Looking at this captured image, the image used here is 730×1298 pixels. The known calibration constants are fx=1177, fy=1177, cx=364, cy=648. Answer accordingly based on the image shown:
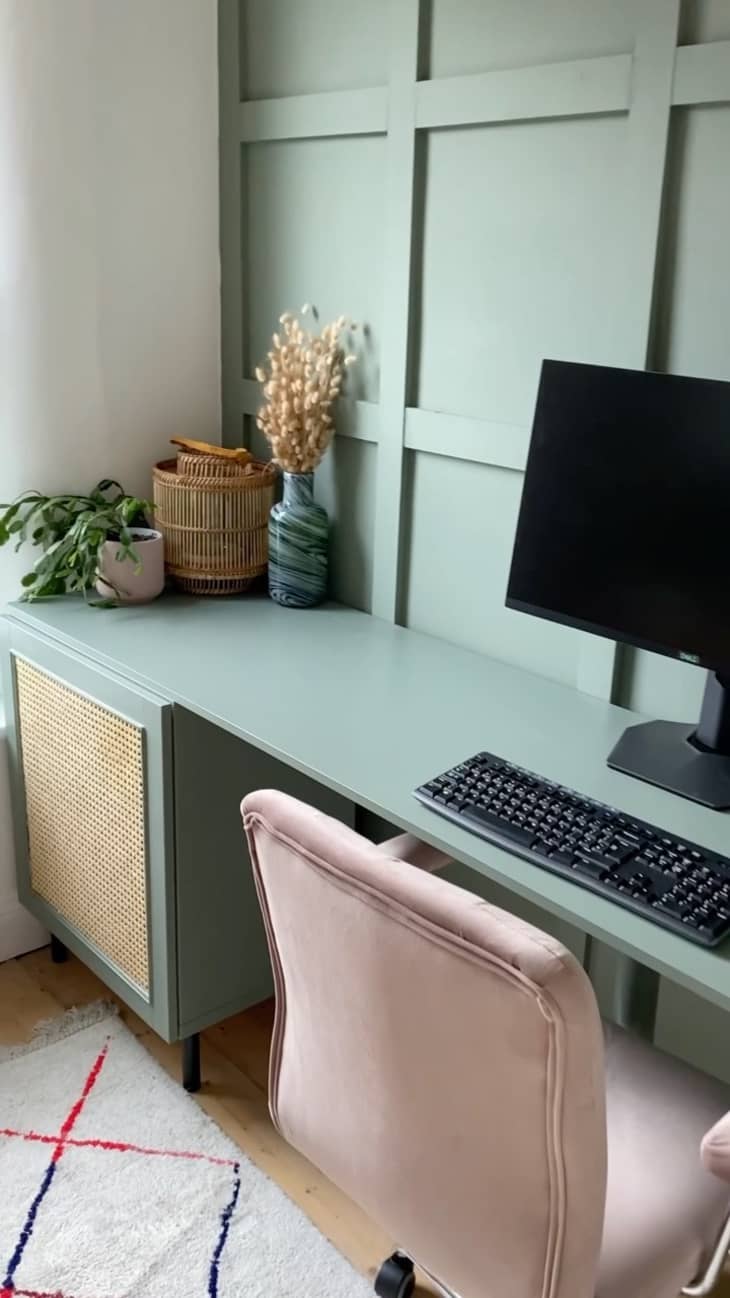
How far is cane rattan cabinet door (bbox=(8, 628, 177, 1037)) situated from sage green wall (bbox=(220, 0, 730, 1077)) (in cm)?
54

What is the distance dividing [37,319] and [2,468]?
0.29 m

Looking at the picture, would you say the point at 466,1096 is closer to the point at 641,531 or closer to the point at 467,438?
the point at 641,531

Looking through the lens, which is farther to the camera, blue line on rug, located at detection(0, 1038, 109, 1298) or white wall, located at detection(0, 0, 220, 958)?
white wall, located at detection(0, 0, 220, 958)

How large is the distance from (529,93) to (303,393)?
24.6 inches

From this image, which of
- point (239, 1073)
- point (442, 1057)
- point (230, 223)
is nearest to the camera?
point (442, 1057)

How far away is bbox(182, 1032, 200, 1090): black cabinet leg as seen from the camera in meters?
2.04

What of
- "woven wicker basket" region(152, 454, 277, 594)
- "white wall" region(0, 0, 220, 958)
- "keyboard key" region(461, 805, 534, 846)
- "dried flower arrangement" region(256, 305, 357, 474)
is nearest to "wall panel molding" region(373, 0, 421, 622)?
"dried flower arrangement" region(256, 305, 357, 474)

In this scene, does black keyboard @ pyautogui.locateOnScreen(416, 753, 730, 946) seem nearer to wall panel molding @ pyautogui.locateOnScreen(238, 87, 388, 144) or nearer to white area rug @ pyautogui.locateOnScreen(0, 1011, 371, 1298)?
white area rug @ pyautogui.locateOnScreen(0, 1011, 371, 1298)

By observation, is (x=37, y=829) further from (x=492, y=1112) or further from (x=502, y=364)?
(x=492, y=1112)

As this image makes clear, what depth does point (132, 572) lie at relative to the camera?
2189mm

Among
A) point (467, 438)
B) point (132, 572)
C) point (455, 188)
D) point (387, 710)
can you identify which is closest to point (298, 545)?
point (132, 572)

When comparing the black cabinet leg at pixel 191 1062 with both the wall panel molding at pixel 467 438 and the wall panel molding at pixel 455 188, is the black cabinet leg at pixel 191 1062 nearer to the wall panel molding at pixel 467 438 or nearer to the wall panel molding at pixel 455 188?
the wall panel molding at pixel 455 188

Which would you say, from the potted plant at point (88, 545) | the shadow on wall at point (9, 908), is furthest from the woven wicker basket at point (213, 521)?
the shadow on wall at point (9, 908)

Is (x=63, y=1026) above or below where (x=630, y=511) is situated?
below
